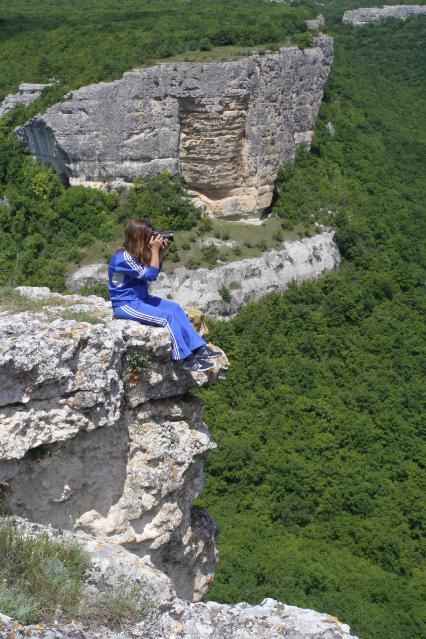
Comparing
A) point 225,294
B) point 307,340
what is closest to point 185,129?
point 225,294

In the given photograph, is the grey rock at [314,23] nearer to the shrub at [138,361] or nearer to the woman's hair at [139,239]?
the woman's hair at [139,239]

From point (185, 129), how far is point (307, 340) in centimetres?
792

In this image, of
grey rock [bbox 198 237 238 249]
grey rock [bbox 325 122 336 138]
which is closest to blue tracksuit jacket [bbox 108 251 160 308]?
grey rock [bbox 198 237 238 249]

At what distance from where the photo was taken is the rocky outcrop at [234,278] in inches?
952

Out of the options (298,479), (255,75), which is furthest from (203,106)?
(298,479)

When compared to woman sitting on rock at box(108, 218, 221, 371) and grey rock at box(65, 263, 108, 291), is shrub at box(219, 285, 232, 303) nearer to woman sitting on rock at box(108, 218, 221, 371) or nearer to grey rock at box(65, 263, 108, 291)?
grey rock at box(65, 263, 108, 291)

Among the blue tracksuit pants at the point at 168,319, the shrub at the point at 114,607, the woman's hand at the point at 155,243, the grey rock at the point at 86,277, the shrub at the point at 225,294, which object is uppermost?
the woman's hand at the point at 155,243

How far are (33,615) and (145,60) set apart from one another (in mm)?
23475

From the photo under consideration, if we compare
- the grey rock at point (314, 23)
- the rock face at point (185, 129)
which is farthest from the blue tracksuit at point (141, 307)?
the grey rock at point (314, 23)

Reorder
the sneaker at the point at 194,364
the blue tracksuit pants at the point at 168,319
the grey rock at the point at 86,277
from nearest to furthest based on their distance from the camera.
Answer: the blue tracksuit pants at the point at 168,319 < the sneaker at the point at 194,364 < the grey rock at the point at 86,277

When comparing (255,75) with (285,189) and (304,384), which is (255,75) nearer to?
(285,189)

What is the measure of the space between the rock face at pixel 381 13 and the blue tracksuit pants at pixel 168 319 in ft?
195

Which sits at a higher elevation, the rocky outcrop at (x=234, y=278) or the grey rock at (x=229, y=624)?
the grey rock at (x=229, y=624)

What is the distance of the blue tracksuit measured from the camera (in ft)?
25.9
